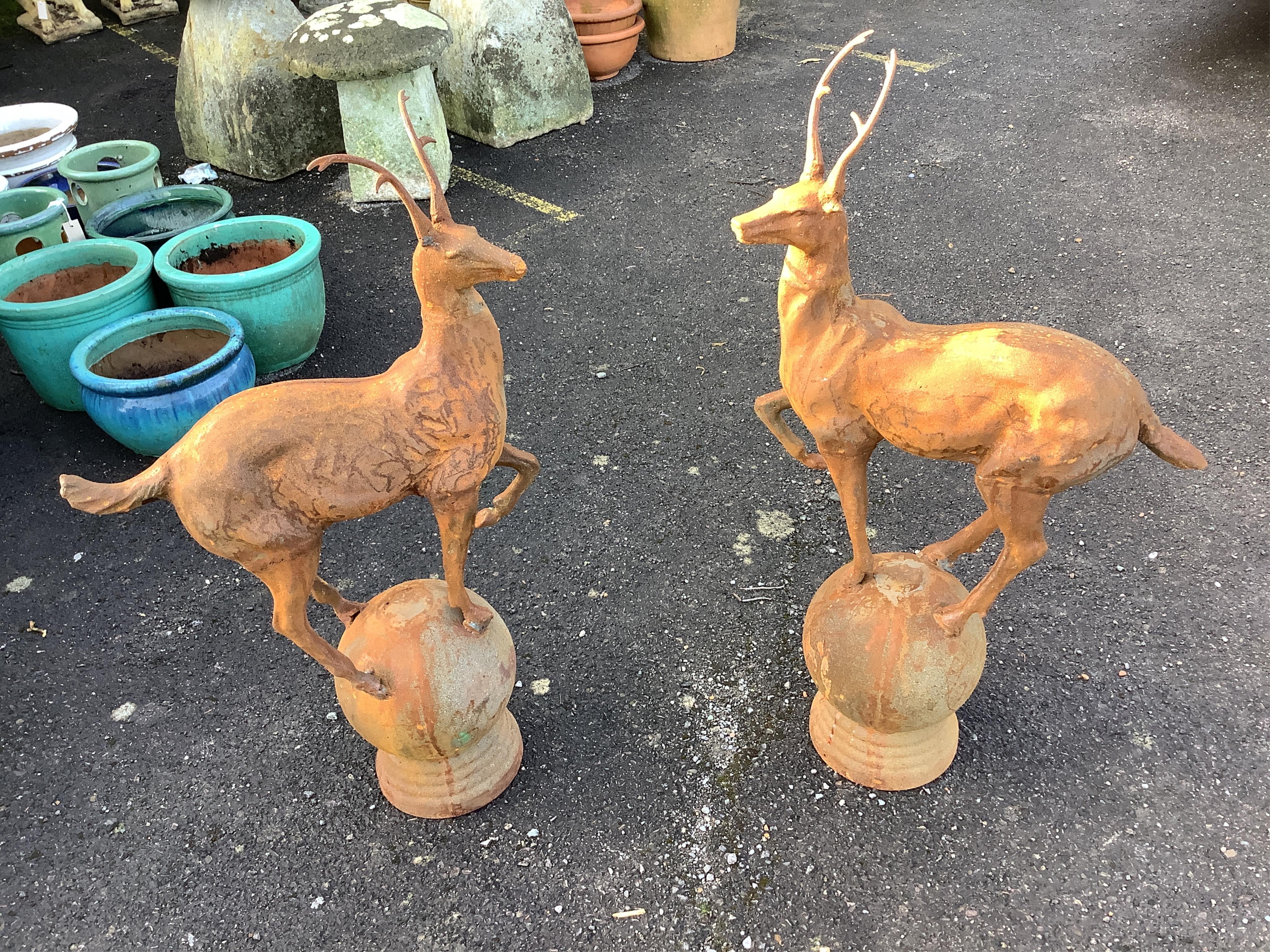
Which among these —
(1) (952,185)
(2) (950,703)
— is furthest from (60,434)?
(1) (952,185)

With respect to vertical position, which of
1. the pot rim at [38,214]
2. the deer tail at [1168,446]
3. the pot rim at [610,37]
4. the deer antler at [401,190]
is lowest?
the pot rim at [610,37]

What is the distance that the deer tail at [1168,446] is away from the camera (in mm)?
2066

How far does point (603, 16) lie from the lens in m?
7.11

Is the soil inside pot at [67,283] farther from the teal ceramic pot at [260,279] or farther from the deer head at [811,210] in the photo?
the deer head at [811,210]

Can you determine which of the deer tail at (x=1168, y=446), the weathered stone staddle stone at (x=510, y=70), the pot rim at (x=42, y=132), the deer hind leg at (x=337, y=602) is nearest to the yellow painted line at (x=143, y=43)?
the pot rim at (x=42, y=132)

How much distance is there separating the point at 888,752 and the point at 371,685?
4.74 ft

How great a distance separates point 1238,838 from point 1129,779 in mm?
287

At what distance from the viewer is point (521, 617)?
328 centimetres

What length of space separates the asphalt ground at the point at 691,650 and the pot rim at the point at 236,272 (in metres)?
0.56

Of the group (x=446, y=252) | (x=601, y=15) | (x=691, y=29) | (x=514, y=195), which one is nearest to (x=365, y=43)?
(x=514, y=195)

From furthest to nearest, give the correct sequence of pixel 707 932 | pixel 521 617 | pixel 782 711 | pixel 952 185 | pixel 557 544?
pixel 952 185 → pixel 557 544 → pixel 521 617 → pixel 782 711 → pixel 707 932

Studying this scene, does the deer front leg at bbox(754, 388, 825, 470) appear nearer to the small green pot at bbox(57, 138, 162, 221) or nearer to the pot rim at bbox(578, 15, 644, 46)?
the small green pot at bbox(57, 138, 162, 221)

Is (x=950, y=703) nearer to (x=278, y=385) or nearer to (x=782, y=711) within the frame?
(x=782, y=711)

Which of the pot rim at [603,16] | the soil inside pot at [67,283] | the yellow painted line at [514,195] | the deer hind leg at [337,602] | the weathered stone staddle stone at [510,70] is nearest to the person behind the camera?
the deer hind leg at [337,602]
